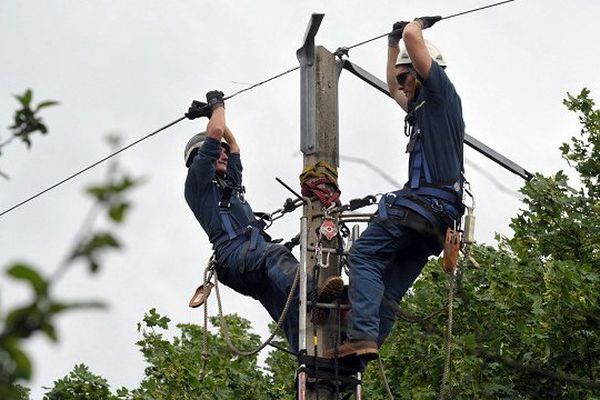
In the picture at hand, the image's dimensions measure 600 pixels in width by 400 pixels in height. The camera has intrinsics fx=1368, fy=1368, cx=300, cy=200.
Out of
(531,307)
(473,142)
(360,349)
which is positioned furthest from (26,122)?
(531,307)

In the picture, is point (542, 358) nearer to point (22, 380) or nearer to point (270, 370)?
point (270, 370)

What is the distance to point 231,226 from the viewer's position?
710 centimetres

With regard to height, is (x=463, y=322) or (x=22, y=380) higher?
(x=463, y=322)

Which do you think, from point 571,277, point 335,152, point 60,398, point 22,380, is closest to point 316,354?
point 335,152

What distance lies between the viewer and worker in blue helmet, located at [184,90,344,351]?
6.70 m

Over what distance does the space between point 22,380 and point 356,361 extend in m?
4.48

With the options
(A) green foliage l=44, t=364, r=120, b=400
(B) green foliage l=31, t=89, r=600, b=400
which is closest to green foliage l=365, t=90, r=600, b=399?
(B) green foliage l=31, t=89, r=600, b=400

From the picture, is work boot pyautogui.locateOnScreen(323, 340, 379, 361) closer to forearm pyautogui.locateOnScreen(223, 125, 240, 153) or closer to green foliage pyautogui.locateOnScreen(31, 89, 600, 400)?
forearm pyautogui.locateOnScreen(223, 125, 240, 153)

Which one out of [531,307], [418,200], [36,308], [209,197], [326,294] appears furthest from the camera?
[531,307]

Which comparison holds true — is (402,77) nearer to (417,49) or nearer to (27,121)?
(417,49)

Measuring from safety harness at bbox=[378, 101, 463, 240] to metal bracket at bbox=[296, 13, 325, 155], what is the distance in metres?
0.57

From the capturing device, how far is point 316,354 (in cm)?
605

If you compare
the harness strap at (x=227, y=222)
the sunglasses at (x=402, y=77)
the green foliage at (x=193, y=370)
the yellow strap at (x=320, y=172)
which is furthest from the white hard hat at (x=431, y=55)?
the green foliage at (x=193, y=370)

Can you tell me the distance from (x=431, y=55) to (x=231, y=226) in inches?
53.8
